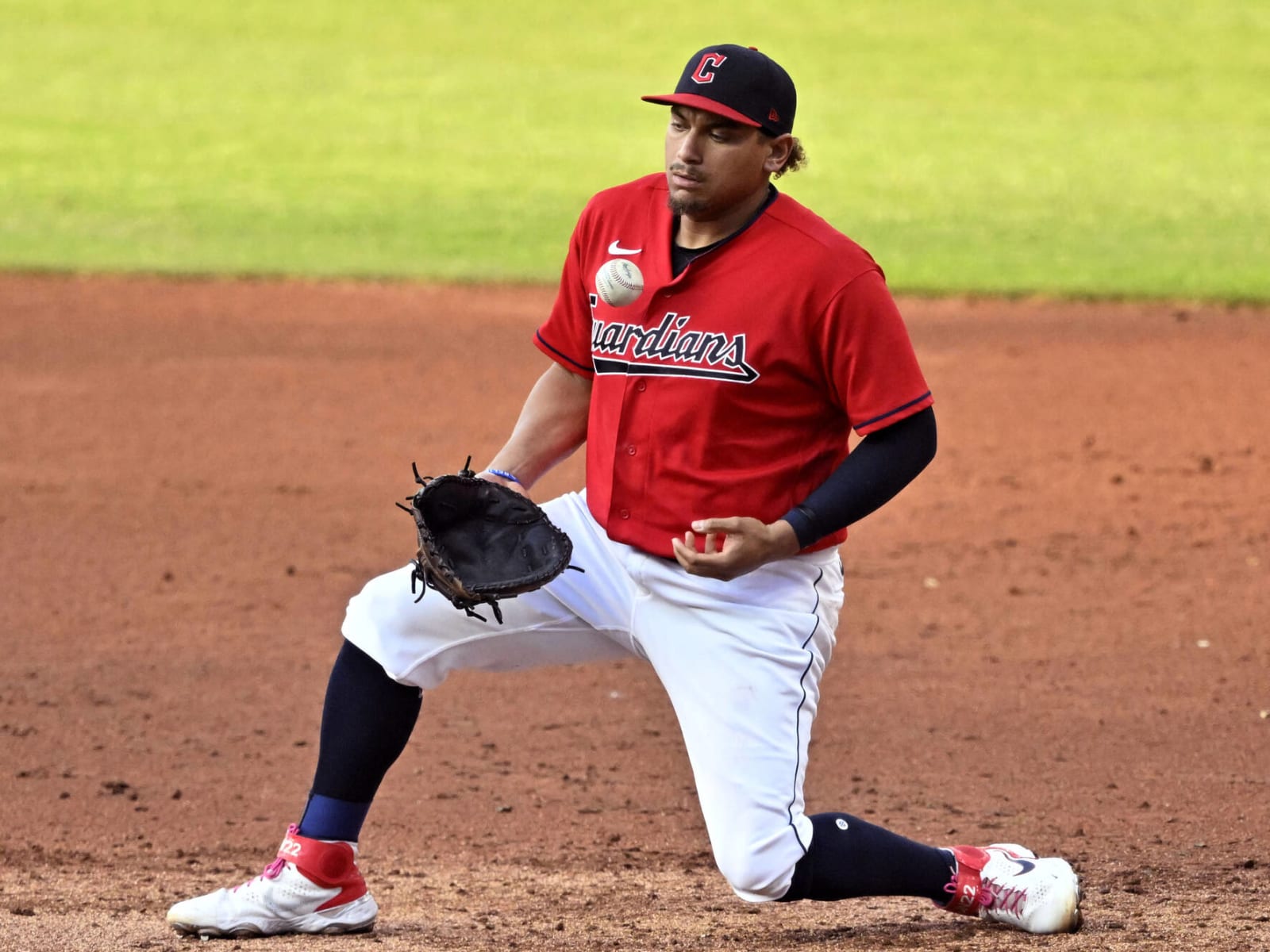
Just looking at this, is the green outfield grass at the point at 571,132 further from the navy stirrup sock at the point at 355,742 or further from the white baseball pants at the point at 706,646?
the navy stirrup sock at the point at 355,742

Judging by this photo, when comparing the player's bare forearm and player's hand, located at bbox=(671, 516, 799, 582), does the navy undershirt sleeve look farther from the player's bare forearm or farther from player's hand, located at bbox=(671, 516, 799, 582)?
the player's bare forearm

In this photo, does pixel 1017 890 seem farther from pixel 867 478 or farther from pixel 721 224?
pixel 721 224

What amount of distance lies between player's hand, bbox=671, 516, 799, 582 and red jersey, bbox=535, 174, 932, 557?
0.17m

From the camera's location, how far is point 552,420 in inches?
154

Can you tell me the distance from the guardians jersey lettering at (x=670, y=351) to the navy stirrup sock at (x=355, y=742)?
846mm

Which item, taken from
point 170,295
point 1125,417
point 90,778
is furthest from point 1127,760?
point 170,295

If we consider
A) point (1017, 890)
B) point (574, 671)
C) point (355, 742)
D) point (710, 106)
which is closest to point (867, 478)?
point (710, 106)

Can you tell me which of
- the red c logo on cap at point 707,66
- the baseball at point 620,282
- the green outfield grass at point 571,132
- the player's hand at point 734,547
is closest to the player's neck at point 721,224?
the baseball at point 620,282

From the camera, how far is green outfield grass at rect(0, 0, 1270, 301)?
549 inches

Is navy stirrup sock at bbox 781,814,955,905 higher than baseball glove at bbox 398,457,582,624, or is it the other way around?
baseball glove at bbox 398,457,582,624

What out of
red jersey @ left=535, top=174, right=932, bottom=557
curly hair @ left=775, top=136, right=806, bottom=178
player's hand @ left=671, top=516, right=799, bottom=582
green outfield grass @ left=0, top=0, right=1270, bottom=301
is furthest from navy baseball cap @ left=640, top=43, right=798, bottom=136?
green outfield grass @ left=0, top=0, right=1270, bottom=301

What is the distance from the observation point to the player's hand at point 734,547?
3.29 metres

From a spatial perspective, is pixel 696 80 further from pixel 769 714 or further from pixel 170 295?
pixel 170 295

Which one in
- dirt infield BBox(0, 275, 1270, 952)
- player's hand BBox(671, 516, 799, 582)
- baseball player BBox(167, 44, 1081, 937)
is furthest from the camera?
dirt infield BBox(0, 275, 1270, 952)
